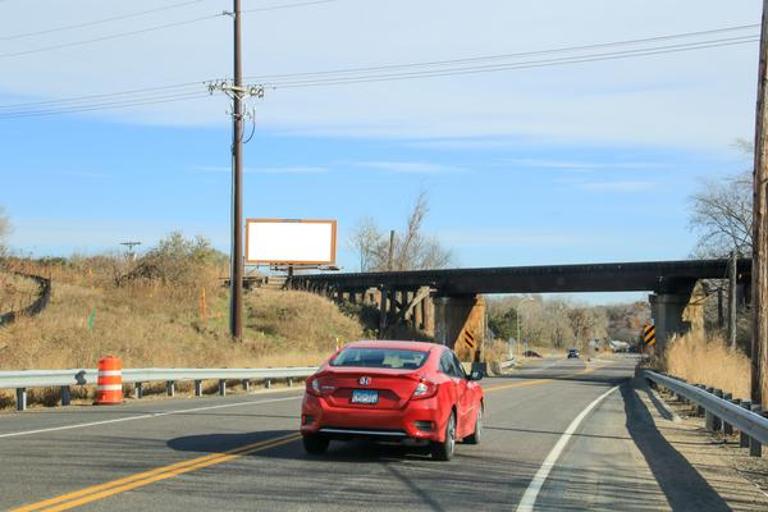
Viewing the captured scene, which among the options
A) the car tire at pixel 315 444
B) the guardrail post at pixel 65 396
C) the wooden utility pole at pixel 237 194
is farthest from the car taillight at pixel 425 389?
the wooden utility pole at pixel 237 194

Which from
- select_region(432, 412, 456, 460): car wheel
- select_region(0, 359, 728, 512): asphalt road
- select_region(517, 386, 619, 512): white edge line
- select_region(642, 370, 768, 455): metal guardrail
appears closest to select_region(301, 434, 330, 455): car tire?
select_region(0, 359, 728, 512): asphalt road

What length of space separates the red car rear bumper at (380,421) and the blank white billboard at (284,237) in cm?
5543

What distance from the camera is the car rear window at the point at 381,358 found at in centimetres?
1115

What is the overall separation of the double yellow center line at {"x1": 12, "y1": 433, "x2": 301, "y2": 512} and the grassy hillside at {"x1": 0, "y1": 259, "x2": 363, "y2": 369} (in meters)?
12.5

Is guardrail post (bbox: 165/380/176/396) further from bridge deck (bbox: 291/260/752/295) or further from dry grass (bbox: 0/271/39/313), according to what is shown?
bridge deck (bbox: 291/260/752/295)

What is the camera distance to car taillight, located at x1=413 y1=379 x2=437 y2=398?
10.6 meters

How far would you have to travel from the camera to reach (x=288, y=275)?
65.5 meters

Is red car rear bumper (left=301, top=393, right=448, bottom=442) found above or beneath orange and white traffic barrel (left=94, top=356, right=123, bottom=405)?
above

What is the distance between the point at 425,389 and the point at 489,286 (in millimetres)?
49034

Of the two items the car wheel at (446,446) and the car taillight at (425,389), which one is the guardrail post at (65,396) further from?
the car taillight at (425,389)

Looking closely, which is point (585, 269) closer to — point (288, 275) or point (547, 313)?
point (288, 275)

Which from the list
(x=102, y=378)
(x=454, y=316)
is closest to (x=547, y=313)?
(x=454, y=316)

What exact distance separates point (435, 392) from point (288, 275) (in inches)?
2177

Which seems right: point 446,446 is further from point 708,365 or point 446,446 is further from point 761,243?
point 708,365
